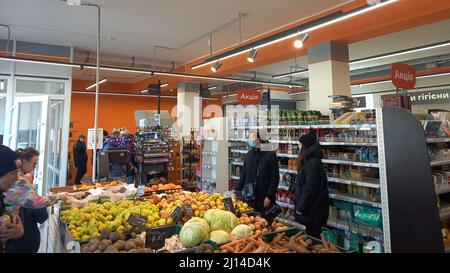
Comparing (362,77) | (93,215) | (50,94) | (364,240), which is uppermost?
(362,77)

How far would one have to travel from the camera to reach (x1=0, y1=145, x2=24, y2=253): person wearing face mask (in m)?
Result: 2.07

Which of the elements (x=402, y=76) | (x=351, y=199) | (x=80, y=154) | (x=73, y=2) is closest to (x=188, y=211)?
(x=351, y=199)

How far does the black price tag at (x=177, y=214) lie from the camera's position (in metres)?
2.64

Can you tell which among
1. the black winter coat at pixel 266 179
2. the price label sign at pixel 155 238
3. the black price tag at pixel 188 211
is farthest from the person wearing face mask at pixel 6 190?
the black winter coat at pixel 266 179

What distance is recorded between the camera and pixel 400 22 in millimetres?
4805

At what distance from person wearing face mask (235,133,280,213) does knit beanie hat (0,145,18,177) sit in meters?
2.81

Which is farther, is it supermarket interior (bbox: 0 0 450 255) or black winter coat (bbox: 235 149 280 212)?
black winter coat (bbox: 235 149 280 212)

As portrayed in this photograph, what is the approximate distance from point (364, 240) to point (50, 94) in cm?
832

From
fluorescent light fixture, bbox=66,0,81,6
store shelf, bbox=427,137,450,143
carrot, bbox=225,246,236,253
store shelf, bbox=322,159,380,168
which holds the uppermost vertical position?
fluorescent light fixture, bbox=66,0,81,6

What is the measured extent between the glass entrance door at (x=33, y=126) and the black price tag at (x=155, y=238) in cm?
621

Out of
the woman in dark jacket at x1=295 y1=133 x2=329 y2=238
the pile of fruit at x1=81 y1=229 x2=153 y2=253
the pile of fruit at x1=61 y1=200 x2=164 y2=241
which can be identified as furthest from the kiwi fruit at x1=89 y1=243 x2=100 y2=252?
the woman in dark jacket at x1=295 y1=133 x2=329 y2=238

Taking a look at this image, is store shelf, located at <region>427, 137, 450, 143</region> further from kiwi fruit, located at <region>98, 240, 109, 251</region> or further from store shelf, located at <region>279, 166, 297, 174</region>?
kiwi fruit, located at <region>98, 240, 109, 251</region>
